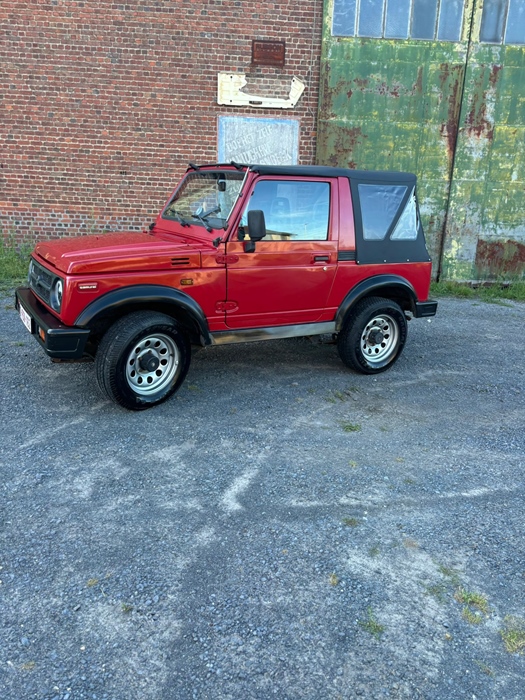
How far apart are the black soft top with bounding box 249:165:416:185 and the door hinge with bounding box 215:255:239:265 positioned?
2.52ft

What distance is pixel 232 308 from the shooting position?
15.8 feet

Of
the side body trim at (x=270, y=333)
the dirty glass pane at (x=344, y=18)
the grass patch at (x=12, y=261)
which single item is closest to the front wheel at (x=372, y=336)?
the side body trim at (x=270, y=333)

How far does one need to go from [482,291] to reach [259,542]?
28.8 ft

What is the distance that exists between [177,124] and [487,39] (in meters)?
5.65

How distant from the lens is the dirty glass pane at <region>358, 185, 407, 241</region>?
534 centimetres

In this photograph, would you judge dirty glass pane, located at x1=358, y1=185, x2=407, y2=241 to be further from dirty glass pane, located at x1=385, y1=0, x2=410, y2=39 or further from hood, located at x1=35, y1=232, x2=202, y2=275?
dirty glass pane, located at x1=385, y1=0, x2=410, y2=39

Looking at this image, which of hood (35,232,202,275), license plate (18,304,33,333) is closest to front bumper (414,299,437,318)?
hood (35,232,202,275)

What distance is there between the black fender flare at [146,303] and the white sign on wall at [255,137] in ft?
19.7

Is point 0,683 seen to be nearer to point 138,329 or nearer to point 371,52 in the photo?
point 138,329

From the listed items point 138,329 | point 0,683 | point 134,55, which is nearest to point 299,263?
point 138,329

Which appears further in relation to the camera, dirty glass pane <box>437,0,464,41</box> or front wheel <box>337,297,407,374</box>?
dirty glass pane <box>437,0,464,41</box>

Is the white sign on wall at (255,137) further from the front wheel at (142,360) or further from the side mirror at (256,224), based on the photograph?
the front wheel at (142,360)

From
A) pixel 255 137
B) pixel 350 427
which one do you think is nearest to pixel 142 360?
pixel 350 427

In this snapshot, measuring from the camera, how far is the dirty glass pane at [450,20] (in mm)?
9558
